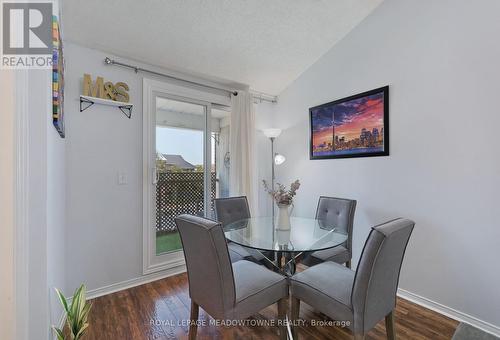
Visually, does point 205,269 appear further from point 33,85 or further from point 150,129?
point 150,129

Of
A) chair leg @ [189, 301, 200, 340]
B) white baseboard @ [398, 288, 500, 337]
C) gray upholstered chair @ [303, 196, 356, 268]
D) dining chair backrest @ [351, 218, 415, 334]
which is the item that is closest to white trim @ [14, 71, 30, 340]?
chair leg @ [189, 301, 200, 340]

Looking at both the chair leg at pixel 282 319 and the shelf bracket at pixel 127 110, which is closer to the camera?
the chair leg at pixel 282 319

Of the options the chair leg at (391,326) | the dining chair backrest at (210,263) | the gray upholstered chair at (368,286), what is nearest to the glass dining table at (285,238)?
the gray upholstered chair at (368,286)

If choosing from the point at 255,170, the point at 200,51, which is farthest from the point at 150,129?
the point at 255,170

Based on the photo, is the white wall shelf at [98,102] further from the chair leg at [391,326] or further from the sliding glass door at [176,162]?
the chair leg at [391,326]

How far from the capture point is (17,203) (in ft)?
3.05

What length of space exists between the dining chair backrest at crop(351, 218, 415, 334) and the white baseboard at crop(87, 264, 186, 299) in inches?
82.8

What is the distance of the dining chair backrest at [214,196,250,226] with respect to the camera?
249 centimetres

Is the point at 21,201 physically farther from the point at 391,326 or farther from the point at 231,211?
the point at 391,326

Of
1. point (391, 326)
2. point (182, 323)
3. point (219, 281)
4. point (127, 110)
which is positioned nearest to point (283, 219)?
point (219, 281)

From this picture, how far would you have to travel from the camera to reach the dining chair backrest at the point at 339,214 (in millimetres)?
2271

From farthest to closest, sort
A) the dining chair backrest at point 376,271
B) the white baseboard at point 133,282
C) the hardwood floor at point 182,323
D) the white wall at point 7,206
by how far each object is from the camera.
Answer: the white baseboard at point 133,282
the hardwood floor at point 182,323
the dining chair backrest at point 376,271
the white wall at point 7,206

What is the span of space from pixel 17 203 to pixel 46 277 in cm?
35

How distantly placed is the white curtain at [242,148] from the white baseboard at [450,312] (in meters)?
1.89
